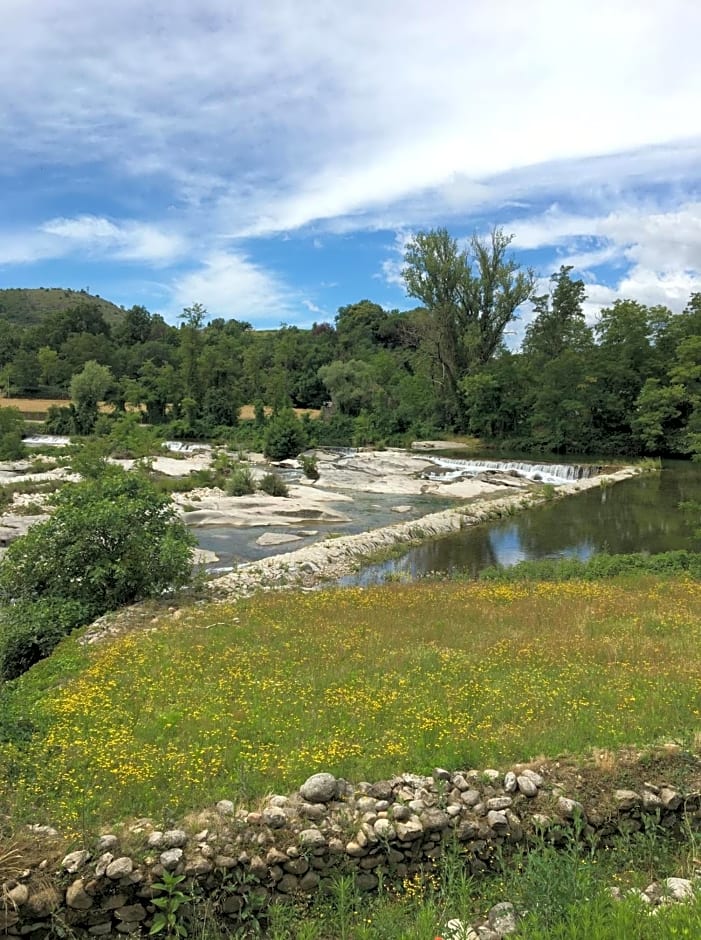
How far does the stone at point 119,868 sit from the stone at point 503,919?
342cm

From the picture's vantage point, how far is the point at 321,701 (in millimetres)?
9852

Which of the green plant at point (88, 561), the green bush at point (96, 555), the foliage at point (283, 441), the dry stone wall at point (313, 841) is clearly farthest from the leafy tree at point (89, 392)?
the dry stone wall at point (313, 841)

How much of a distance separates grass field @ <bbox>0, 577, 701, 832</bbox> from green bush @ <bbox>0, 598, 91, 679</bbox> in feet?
2.73

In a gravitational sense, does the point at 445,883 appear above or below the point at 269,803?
below

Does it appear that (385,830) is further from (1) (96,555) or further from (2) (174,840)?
(1) (96,555)

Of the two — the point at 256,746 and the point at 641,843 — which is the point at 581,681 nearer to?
the point at 641,843

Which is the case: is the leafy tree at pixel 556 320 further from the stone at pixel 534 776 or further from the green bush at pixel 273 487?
the stone at pixel 534 776

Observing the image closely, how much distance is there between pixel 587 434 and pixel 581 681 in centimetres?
6015

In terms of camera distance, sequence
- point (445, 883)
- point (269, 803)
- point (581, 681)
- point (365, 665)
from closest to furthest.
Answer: point (445, 883), point (269, 803), point (581, 681), point (365, 665)

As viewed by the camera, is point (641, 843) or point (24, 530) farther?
point (24, 530)

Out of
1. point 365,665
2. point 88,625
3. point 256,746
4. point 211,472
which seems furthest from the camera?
point 211,472

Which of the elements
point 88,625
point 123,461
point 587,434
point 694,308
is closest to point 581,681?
point 88,625

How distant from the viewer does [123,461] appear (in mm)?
54406

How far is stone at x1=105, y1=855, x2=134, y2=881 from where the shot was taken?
6.11 meters
